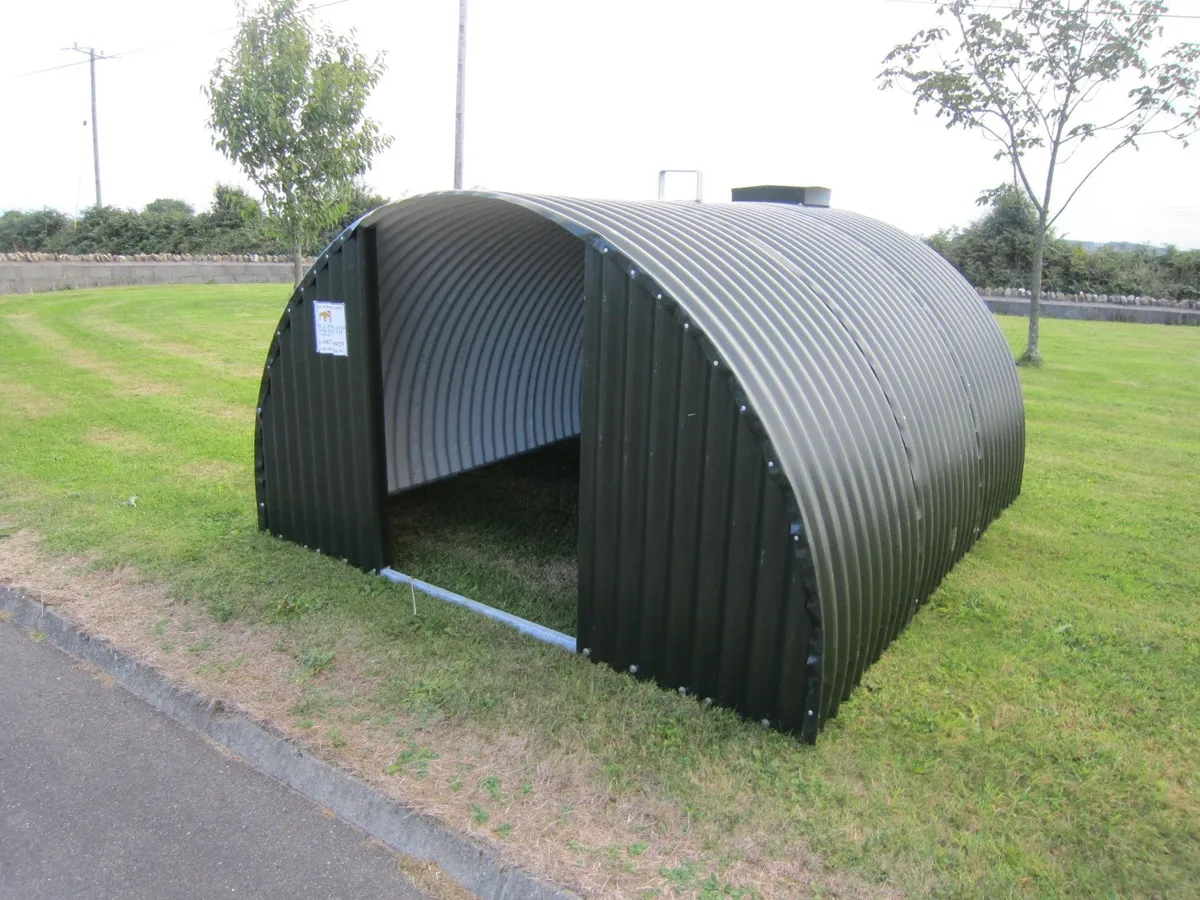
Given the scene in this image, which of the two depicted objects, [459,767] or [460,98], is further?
[460,98]

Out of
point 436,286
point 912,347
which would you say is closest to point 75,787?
point 436,286

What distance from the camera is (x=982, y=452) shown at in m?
6.29

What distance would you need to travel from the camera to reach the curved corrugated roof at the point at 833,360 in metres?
4.08

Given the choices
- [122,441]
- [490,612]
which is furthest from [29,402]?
[490,612]

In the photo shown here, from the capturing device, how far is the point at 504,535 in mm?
6930

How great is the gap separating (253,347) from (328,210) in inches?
113

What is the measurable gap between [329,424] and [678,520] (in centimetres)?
281

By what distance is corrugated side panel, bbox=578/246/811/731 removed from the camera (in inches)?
158

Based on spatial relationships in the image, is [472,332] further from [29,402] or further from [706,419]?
[29,402]

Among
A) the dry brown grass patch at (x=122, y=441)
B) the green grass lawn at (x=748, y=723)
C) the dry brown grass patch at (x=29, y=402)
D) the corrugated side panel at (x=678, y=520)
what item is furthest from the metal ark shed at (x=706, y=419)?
the dry brown grass patch at (x=29, y=402)

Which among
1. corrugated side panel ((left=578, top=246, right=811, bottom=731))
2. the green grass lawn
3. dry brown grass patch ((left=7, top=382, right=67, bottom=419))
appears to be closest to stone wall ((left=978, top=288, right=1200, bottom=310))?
the green grass lawn

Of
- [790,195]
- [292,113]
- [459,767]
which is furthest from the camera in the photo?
[292,113]

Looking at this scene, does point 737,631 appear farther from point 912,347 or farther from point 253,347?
point 253,347

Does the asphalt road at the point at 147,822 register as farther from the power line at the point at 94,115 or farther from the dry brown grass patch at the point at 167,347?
the power line at the point at 94,115
